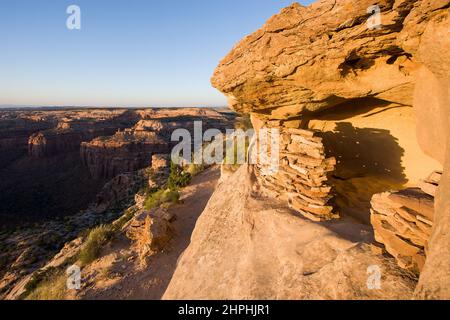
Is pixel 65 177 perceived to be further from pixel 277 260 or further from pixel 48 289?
pixel 277 260

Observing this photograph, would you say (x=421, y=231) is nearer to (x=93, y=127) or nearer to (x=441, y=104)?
(x=441, y=104)

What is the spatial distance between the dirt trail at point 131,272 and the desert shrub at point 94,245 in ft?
1.30

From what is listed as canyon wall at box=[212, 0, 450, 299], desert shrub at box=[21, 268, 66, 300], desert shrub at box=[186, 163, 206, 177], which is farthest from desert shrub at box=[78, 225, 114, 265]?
desert shrub at box=[186, 163, 206, 177]

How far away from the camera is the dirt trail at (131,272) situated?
678 cm

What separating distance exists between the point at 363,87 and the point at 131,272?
25.4ft

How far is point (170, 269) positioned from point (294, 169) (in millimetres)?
4866

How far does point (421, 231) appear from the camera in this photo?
3.06 metres

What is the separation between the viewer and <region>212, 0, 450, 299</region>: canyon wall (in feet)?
10.1

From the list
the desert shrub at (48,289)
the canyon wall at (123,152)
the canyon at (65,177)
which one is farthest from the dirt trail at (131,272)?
the canyon wall at (123,152)

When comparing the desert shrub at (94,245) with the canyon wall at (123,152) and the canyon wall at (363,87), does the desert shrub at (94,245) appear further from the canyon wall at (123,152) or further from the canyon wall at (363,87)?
the canyon wall at (123,152)

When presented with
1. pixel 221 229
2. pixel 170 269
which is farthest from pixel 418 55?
pixel 170 269

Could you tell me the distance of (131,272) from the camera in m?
7.62

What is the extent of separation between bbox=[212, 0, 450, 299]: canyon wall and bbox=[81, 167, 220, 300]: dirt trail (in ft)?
17.0

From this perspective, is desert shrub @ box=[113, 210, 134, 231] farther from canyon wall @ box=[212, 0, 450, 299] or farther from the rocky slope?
canyon wall @ box=[212, 0, 450, 299]
